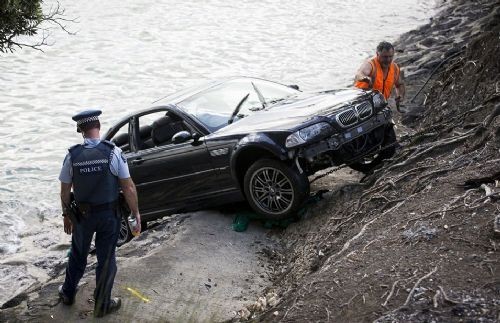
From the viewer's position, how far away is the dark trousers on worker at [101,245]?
713 cm

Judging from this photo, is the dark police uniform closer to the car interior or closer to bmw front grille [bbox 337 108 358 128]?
the car interior

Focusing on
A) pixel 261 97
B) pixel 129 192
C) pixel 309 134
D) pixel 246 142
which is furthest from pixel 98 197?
pixel 261 97

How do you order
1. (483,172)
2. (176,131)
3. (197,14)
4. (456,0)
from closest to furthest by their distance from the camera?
(483,172), (176,131), (456,0), (197,14)

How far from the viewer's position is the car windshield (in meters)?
9.68

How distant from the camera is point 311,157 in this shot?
8.59 meters

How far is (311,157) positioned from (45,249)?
6.06 m

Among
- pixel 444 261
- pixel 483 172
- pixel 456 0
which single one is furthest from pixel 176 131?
pixel 456 0

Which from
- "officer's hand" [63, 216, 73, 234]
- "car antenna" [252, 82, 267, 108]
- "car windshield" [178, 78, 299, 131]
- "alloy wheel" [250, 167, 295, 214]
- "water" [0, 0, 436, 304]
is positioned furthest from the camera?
"water" [0, 0, 436, 304]

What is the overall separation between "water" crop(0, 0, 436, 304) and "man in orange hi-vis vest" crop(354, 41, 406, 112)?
5.33 meters

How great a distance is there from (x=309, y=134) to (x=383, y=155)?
1806 millimetres

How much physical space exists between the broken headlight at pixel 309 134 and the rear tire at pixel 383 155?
4.28ft

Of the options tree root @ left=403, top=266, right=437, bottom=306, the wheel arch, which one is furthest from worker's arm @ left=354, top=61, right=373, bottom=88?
tree root @ left=403, top=266, right=437, bottom=306

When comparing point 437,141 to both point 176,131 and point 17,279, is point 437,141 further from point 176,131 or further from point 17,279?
point 17,279

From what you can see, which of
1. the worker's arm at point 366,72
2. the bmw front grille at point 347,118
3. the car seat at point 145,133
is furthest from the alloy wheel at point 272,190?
the worker's arm at point 366,72
